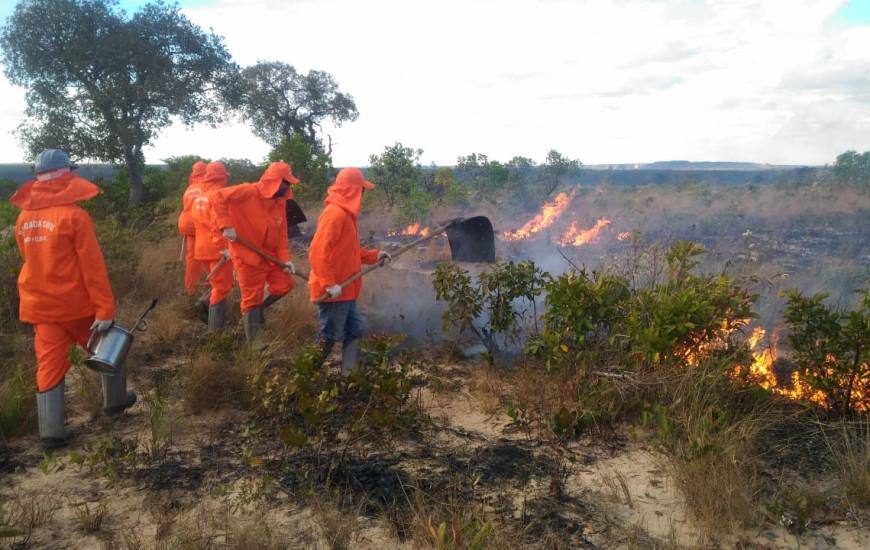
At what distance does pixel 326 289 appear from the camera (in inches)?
179

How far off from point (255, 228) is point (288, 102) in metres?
21.0

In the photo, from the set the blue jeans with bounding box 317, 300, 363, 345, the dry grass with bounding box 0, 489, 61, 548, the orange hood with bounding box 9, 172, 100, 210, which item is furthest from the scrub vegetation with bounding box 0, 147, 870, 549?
the orange hood with bounding box 9, 172, 100, 210

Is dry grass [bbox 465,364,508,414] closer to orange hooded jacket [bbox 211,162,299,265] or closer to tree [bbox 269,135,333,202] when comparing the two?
orange hooded jacket [bbox 211,162,299,265]

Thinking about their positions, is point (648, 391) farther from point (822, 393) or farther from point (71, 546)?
point (71, 546)

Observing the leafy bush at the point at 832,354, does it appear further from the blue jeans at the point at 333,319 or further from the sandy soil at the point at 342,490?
the blue jeans at the point at 333,319

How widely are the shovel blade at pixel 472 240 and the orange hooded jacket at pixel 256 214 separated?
5.27 ft

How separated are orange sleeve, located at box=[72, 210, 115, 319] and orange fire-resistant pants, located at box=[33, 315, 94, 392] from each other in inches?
9.6

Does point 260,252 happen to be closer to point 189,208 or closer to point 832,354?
point 189,208

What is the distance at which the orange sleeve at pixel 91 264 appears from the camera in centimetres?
355

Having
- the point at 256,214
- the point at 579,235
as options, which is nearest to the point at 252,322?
the point at 256,214

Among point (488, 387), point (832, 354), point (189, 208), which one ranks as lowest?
point (488, 387)

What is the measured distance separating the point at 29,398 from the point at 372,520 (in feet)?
Result: 9.09

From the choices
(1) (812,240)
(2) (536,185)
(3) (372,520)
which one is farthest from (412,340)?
(2) (536,185)

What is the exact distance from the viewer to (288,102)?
972 inches
